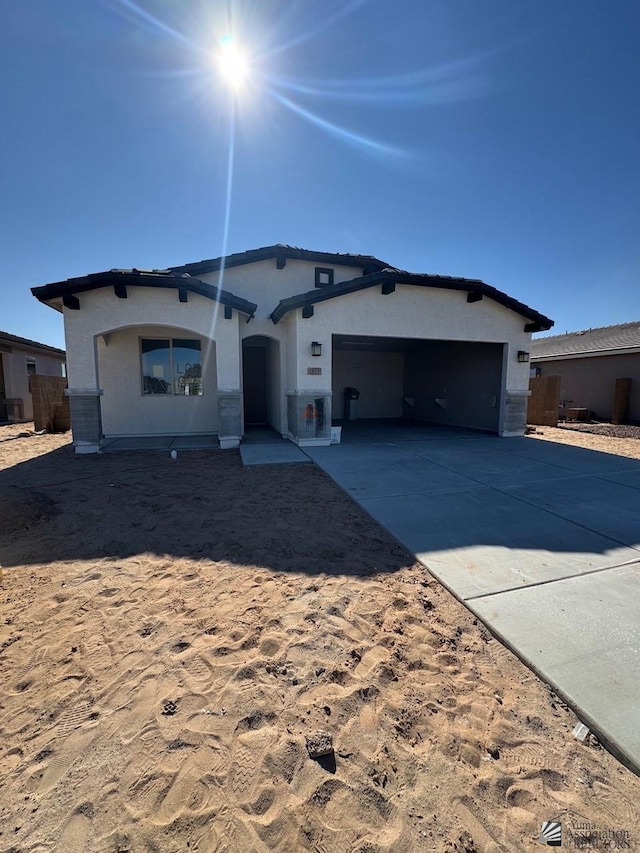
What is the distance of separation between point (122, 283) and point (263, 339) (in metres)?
4.89

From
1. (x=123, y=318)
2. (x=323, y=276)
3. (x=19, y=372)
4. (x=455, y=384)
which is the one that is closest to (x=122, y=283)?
(x=123, y=318)

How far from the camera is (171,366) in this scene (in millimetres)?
10891

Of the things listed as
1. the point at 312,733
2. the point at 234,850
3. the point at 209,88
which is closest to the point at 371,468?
the point at 312,733

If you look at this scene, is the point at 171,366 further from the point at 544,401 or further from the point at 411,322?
the point at 544,401

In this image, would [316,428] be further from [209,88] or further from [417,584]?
[209,88]

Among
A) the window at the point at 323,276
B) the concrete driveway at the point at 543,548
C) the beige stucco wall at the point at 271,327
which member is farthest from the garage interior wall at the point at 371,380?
→ the concrete driveway at the point at 543,548

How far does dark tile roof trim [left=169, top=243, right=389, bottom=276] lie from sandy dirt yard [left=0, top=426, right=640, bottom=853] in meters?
9.14

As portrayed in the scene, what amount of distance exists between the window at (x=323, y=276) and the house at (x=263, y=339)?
3 cm

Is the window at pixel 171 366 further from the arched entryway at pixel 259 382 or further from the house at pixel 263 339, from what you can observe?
the arched entryway at pixel 259 382

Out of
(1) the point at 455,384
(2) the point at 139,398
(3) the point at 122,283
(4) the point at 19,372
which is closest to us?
(3) the point at 122,283

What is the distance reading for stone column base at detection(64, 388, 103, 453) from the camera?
338 inches

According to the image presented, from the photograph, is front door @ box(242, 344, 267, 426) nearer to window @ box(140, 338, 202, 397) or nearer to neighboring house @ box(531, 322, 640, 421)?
window @ box(140, 338, 202, 397)

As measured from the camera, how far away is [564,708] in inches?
76.6

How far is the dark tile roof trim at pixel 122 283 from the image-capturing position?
7.86 meters
